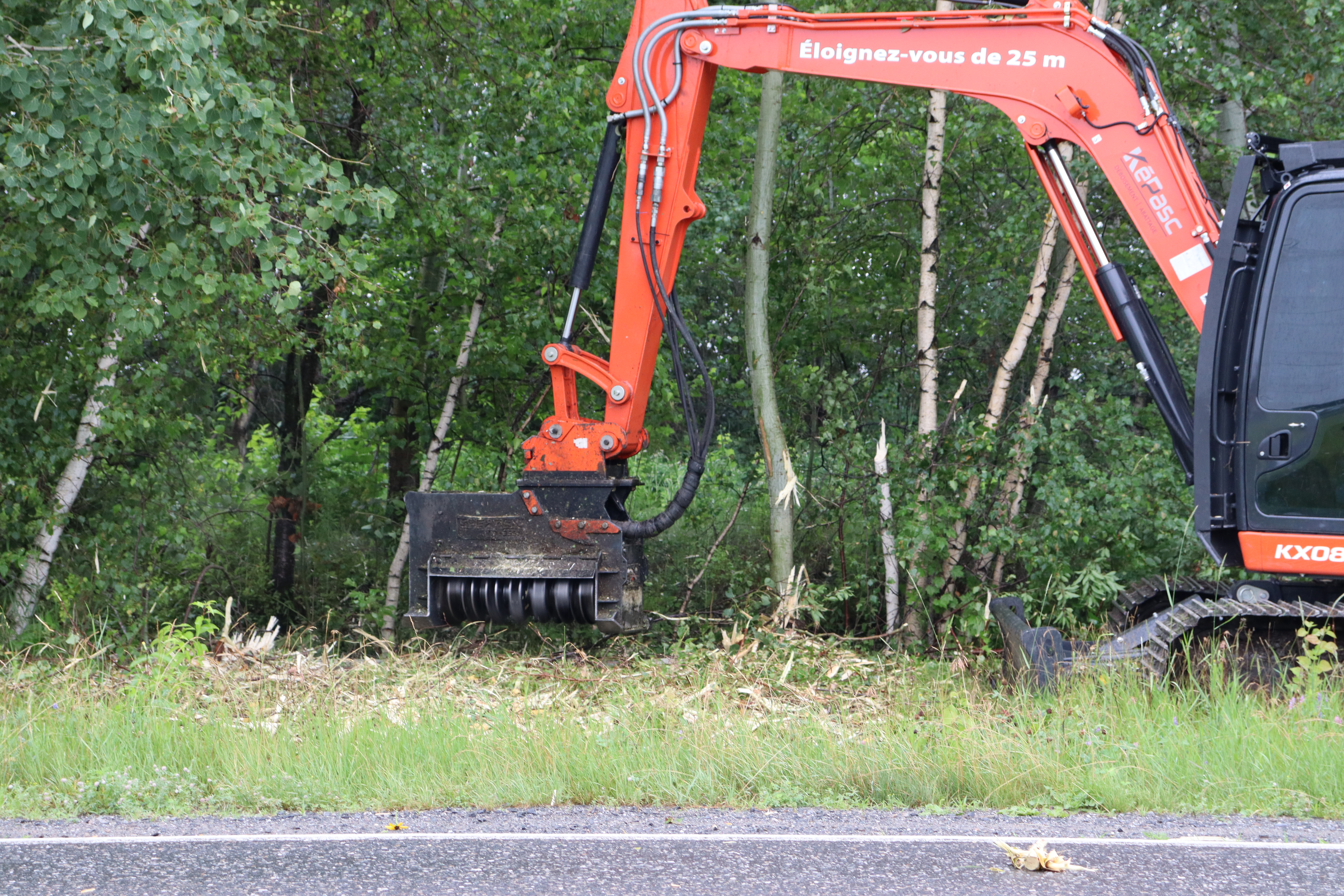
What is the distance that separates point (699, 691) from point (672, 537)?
569cm

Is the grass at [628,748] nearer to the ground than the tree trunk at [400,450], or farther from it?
nearer to the ground

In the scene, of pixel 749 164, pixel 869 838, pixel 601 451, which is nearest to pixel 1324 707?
pixel 869 838

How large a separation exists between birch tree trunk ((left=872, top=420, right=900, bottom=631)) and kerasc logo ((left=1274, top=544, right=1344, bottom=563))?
3967 millimetres

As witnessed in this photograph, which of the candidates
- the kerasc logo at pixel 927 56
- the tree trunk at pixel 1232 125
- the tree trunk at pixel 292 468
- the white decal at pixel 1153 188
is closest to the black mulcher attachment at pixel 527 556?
the kerasc logo at pixel 927 56

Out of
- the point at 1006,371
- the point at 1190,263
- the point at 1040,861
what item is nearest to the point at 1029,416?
the point at 1006,371

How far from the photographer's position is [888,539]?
31.2 ft

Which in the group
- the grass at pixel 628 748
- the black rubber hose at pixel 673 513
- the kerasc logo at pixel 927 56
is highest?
the kerasc logo at pixel 927 56

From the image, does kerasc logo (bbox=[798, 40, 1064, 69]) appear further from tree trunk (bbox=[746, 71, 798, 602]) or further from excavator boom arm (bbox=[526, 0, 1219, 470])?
tree trunk (bbox=[746, 71, 798, 602])

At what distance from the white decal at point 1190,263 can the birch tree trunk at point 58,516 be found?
302 inches

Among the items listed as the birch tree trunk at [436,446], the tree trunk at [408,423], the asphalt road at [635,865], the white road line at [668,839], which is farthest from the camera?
the tree trunk at [408,423]

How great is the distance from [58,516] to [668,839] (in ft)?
23.0

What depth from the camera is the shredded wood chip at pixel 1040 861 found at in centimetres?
359

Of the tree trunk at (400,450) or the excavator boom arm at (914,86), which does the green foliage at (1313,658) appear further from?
the tree trunk at (400,450)

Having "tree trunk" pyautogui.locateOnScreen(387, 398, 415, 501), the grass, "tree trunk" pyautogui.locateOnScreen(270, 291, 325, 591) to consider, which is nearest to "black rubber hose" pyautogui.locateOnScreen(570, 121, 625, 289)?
the grass
